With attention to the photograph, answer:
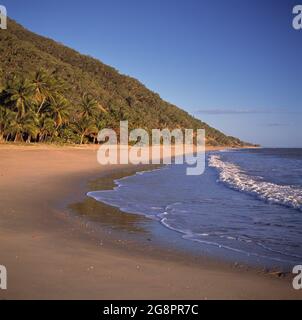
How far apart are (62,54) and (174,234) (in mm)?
98492

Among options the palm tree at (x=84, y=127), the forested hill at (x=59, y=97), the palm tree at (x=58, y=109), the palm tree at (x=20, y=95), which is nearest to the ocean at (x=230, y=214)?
the palm tree at (x=20, y=95)

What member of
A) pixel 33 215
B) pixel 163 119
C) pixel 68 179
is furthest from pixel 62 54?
pixel 33 215

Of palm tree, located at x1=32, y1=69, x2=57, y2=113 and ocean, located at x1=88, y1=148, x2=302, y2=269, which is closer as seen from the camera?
ocean, located at x1=88, y1=148, x2=302, y2=269

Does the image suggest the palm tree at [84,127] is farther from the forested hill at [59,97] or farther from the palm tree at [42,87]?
the palm tree at [42,87]

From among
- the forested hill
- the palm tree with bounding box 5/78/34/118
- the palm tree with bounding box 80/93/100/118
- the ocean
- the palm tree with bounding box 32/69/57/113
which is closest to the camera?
the ocean

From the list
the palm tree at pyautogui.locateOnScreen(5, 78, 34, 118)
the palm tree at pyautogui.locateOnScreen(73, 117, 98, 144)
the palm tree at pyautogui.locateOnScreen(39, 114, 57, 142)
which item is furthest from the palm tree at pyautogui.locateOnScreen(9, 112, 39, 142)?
the palm tree at pyautogui.locateOnScreen(73, 117, 98, 144)

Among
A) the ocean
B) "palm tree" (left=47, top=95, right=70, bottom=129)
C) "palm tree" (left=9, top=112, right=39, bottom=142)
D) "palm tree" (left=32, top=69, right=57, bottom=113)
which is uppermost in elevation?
"palm tree" (left=32, top=69, right=57, bottom=113)

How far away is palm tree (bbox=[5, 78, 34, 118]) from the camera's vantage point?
3925 cm

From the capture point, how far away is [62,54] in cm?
9938

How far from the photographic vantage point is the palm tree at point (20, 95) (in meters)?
39.2

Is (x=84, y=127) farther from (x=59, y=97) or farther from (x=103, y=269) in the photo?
(x=103, y=269)

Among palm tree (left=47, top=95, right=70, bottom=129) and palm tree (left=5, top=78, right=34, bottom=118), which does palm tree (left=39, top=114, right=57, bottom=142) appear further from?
palm tree (left=5, top=78, right=34, bottom=118)

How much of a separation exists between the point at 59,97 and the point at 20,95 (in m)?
7.09
